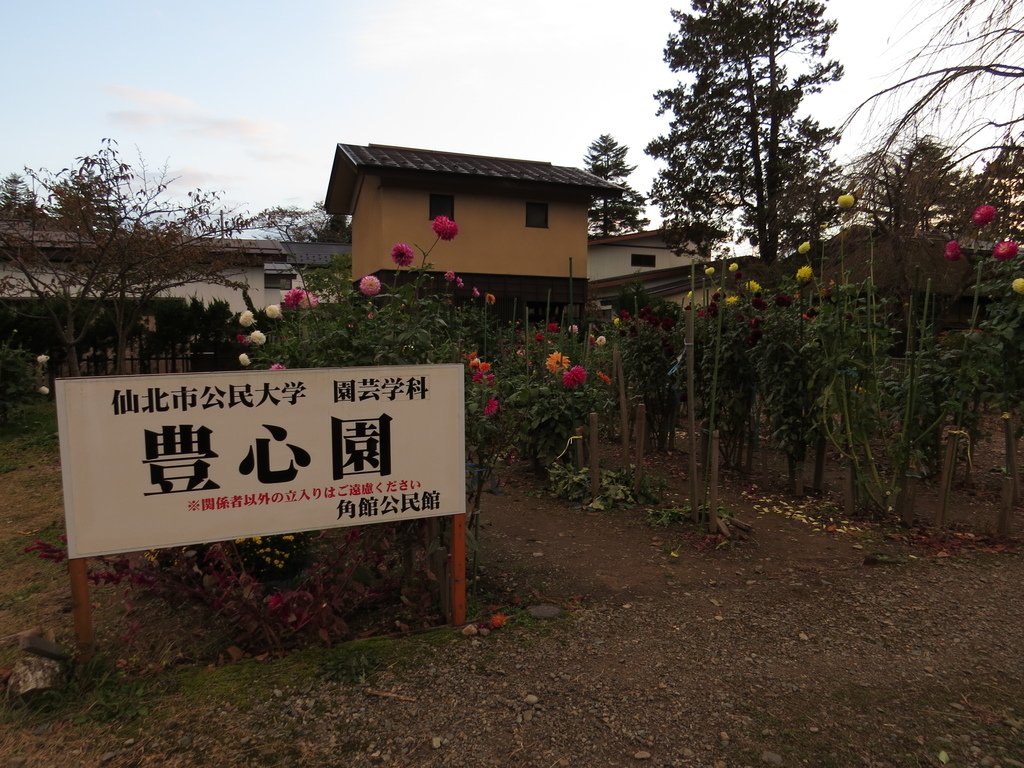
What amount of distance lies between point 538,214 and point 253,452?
1415cm

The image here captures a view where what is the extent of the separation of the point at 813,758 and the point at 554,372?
3442mm

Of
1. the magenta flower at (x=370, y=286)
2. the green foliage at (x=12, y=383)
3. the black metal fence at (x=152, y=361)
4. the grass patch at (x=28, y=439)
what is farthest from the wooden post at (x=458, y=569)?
the black metal fence at (x=152, y=361)

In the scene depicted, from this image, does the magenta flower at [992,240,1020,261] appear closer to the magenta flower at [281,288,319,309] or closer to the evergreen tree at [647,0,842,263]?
the magenta flower at [281,288,319,309]

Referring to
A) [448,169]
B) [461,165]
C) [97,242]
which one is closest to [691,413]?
[97,242]

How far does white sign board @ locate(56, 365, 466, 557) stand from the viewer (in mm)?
2234

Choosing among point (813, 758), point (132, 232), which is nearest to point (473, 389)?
point (813, 758)

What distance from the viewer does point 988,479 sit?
562 centimetres

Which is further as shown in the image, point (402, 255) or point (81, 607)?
point (402, 255)

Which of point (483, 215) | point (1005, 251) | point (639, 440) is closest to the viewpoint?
point (1005, 251)

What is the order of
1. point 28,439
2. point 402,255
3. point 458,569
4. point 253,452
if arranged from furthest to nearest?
point 28,439 → point 402,255 → point 458,569 → point 253,452

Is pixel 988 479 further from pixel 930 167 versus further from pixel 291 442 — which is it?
pixel 291 442

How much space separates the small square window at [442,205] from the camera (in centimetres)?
1487

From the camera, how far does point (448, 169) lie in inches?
574

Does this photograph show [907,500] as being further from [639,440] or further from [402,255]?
[402,255]
